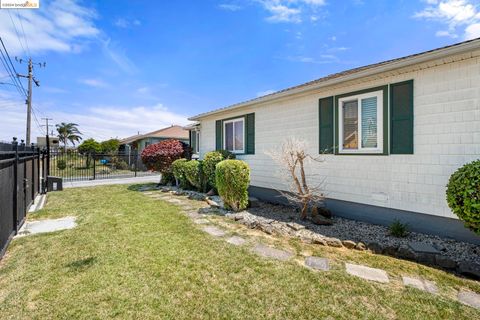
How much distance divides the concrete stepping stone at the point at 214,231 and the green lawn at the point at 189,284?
0.78 ft

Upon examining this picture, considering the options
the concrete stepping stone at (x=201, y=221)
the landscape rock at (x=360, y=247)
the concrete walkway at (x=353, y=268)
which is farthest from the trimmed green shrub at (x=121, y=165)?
the landscape rock at (x=360, y=247)

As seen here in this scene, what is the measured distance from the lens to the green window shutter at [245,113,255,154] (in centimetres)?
852

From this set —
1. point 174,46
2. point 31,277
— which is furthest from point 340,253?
point 174,46

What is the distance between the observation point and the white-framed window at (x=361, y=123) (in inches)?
204

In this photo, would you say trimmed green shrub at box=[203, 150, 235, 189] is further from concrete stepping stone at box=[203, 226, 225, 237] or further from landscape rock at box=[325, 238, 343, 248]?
landscape rock at box=[325, 238, 343, 248]

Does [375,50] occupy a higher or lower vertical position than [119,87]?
lower

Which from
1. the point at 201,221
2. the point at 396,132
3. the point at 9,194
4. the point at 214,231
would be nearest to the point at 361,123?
the point at 396,132

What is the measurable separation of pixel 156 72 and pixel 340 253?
13.4 m

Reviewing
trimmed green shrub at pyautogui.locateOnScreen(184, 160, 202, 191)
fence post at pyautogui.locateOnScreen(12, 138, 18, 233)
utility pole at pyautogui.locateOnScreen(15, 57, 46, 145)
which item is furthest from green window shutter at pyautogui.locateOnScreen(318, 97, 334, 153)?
utility pole at pyautogui.locateOnScreen(15, 57, 46, 145)

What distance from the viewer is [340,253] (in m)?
3.91

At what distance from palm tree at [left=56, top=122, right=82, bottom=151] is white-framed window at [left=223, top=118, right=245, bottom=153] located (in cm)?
3904

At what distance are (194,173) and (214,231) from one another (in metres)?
4.78

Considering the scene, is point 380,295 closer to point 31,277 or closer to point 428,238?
point 428,238

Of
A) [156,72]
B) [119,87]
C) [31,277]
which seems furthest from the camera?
[119,87]
